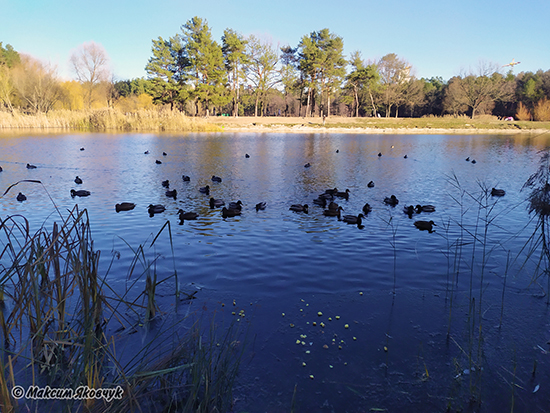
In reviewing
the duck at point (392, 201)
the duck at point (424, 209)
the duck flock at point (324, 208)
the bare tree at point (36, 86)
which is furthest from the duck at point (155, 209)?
the bare tree at point (36, 86)

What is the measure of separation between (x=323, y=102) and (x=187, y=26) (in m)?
39.7

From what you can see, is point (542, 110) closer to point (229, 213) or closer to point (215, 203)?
point (215, 203)

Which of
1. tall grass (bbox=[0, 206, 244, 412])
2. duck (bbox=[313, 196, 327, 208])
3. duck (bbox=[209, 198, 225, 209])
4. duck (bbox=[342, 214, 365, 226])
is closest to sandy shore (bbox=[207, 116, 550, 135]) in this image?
duck (bbox=[209, 198, 225, 209])

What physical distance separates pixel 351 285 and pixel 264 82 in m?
72.3

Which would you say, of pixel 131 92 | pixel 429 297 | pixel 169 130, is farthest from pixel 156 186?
pixel 131 92

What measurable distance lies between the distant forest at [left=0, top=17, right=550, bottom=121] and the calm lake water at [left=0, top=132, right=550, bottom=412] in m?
53.5

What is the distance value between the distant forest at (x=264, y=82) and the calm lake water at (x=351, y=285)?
53.5 metres

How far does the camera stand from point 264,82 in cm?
7294

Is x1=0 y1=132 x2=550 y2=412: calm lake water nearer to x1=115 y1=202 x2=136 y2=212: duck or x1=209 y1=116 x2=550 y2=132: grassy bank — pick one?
x1=115 y1=202 x2=136 y2=212: duck

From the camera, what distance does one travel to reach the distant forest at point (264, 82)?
62.1 metres

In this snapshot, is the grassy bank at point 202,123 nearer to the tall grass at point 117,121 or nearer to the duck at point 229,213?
the tall grass at point 117,121

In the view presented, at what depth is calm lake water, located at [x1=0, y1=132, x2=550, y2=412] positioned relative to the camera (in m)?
3.69

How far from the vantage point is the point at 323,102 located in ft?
298

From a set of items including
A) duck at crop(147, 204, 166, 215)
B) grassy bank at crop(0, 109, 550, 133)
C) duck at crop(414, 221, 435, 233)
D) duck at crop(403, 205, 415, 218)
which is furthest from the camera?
grassy bank at crop(0, 109, 550, 133)
